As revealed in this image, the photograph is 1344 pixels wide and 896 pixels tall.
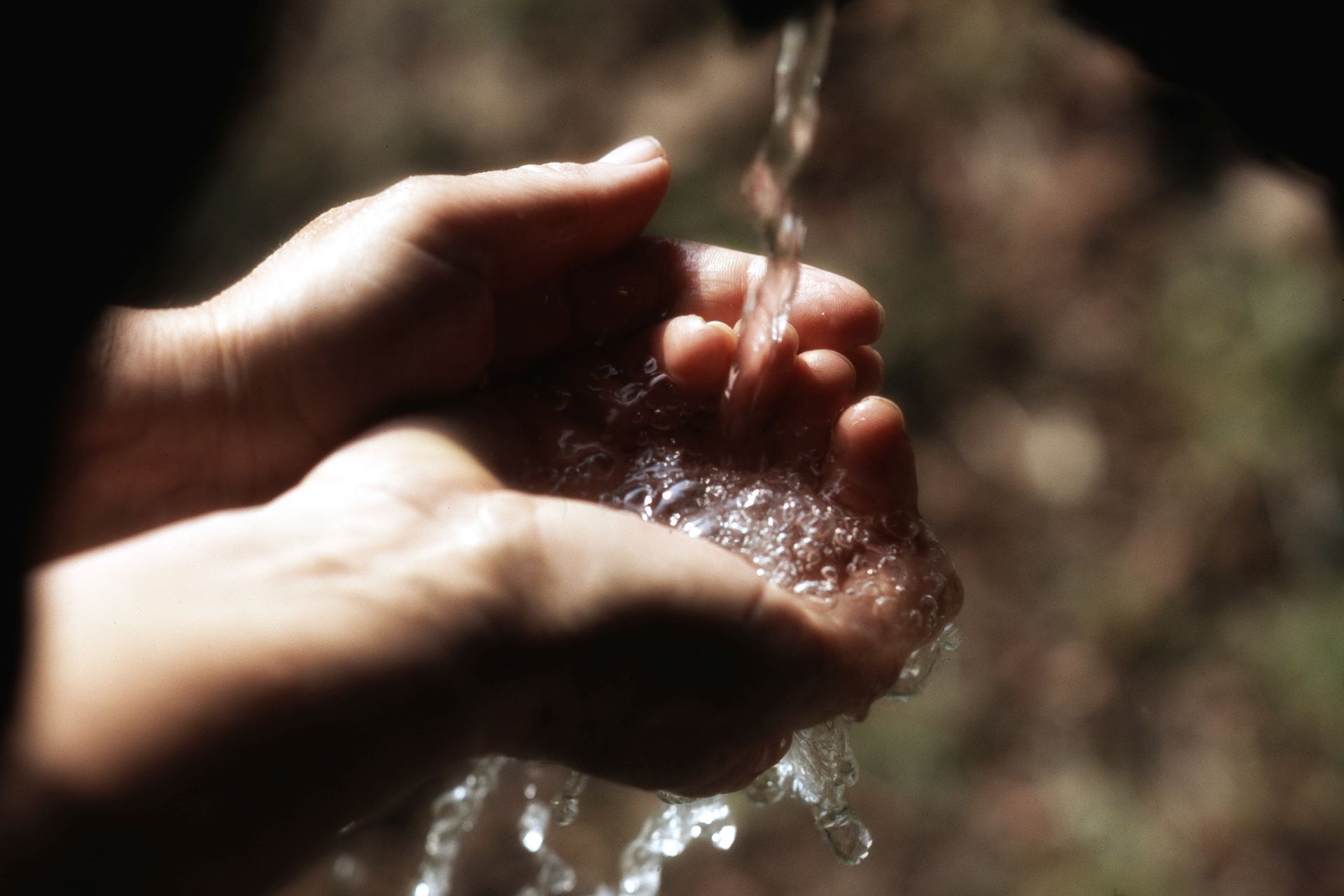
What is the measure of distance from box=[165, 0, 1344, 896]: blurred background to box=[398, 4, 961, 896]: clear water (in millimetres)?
799

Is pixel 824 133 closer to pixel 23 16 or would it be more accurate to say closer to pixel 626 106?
pixel 626 106

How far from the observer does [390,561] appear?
982 millimetres

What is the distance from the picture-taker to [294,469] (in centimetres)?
130

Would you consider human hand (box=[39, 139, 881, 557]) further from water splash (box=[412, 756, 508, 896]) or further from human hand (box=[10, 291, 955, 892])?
water splash (box=[412, 756, 508, 896])

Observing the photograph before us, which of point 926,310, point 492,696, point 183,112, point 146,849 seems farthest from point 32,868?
point 926,310

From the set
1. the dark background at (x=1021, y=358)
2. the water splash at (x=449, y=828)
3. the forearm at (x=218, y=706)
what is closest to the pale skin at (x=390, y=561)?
the forearm at (x=218, y=706)

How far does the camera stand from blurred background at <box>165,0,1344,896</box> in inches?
80.6

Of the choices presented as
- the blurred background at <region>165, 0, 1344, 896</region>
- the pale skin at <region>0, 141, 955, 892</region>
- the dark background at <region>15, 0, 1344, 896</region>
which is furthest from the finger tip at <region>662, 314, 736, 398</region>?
the blurred background at <region>165, 0, 1344, 896</region>

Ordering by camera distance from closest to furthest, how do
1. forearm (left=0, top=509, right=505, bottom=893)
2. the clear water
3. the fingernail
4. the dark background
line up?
1. forearm (left=0, top=509, right=505, bottom=893)
2. the clear water
3. the fingernail
4. the dark background

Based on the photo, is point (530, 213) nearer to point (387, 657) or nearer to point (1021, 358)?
point (387, 657)

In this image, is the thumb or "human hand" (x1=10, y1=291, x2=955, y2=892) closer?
"human hand" (x1=10, y1=291, x2=955, y2=892)

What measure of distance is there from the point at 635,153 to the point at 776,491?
46 cm

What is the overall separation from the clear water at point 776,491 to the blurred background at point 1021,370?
799mm

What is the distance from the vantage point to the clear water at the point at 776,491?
3.92ft
